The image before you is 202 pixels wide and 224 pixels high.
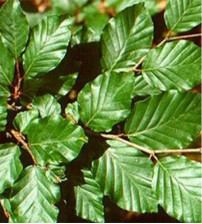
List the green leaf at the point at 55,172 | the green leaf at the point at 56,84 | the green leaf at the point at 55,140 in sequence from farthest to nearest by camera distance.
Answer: the green leaf at the point at 56,84
the green leaf at the point at 55,172
the green leaf at the point at 55,140

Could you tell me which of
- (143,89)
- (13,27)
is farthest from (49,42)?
(143,89)

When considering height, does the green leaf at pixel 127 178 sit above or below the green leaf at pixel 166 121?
below

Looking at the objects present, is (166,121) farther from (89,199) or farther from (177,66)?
(89,199)

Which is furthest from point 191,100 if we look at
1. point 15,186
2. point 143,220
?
point 143,220

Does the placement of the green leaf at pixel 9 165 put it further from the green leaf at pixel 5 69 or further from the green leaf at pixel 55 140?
the green leaf at pixel 5 69

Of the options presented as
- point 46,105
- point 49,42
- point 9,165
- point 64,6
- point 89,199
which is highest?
point 64,6

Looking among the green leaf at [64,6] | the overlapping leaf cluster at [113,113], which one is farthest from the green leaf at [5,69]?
the green leaf at [64,6]
